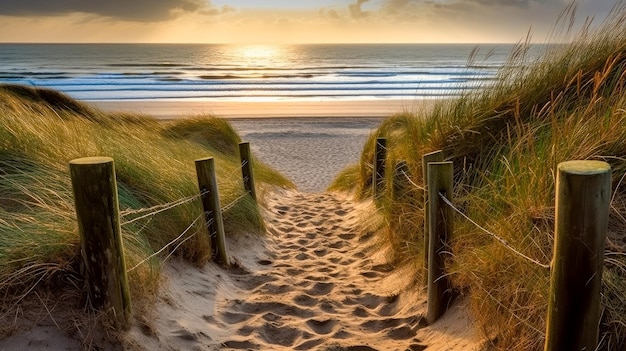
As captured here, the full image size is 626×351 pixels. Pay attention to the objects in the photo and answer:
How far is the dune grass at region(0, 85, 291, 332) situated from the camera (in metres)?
2.81

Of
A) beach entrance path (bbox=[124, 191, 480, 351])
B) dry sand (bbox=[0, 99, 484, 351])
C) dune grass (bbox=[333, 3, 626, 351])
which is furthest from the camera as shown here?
beach entrance path (bbox=[124, 191, 480, 351])

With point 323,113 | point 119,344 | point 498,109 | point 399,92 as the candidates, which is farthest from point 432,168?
point 399,92

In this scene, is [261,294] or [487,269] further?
[261,294]

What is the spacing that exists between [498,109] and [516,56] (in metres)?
0.66

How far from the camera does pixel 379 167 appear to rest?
6.81 metres

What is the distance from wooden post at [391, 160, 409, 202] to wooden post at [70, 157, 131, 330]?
3.02 m

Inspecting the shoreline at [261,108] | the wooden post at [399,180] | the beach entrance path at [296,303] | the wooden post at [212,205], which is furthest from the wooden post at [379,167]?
the shoreline at [261,108]

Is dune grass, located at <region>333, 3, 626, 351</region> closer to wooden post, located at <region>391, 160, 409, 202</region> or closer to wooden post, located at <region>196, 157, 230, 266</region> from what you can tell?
wooden post, located at <region>391, 160, 409, 202</region>

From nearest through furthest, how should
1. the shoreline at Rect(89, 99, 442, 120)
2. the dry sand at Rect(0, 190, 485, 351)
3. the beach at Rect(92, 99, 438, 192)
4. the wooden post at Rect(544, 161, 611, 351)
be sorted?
the wooden post at Rect(544, 161, 611, 351), the dry sand at Rect(0, 190, 485, 351), the beach at Rect(92, 99, 438, 192), the shoreline at Rect(89, 99, 442, 120)

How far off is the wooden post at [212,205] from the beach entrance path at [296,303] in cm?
19

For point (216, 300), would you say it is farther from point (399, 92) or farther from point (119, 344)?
point (399, 92)

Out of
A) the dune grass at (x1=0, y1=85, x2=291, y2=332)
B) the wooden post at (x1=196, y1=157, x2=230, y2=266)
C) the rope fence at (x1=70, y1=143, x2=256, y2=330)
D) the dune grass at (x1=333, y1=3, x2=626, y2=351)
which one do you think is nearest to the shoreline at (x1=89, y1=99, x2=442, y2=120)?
the dune grass at (x1=0, y1=85, x2=291, y2=332)

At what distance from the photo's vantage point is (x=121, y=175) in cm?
450

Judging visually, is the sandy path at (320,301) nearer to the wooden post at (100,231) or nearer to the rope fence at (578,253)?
the wooden post at (100,231)
